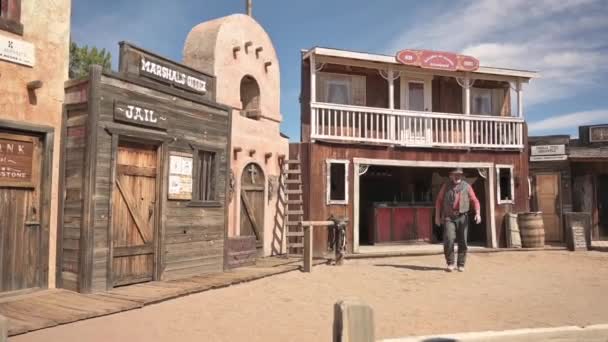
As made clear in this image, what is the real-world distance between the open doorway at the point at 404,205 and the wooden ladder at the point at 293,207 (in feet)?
8.98

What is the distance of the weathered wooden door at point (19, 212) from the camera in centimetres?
611

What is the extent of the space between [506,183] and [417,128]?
3.35m

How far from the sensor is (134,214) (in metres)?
7.20

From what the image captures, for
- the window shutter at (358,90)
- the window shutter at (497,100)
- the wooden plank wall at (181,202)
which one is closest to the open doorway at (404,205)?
the window shutter at (358,90)

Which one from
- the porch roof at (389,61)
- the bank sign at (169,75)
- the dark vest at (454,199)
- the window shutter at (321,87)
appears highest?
the porch roof at (389,61)

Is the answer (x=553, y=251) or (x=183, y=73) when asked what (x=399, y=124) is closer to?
(x=553, y=251)

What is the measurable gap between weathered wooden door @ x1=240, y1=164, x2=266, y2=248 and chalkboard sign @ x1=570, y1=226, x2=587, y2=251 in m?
8.70

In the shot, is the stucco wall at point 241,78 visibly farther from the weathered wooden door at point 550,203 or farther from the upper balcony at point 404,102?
the weathered wooden door at point 550,203

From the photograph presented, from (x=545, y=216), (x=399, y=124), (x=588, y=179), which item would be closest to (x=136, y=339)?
(x=399, y=124)

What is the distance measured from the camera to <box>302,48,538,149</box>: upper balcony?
1310 cm

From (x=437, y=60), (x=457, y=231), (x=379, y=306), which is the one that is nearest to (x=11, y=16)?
(x=379, y=306)

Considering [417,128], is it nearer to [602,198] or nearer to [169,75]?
[602,198]

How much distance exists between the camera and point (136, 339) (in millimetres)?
4570

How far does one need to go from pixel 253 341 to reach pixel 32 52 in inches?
190
